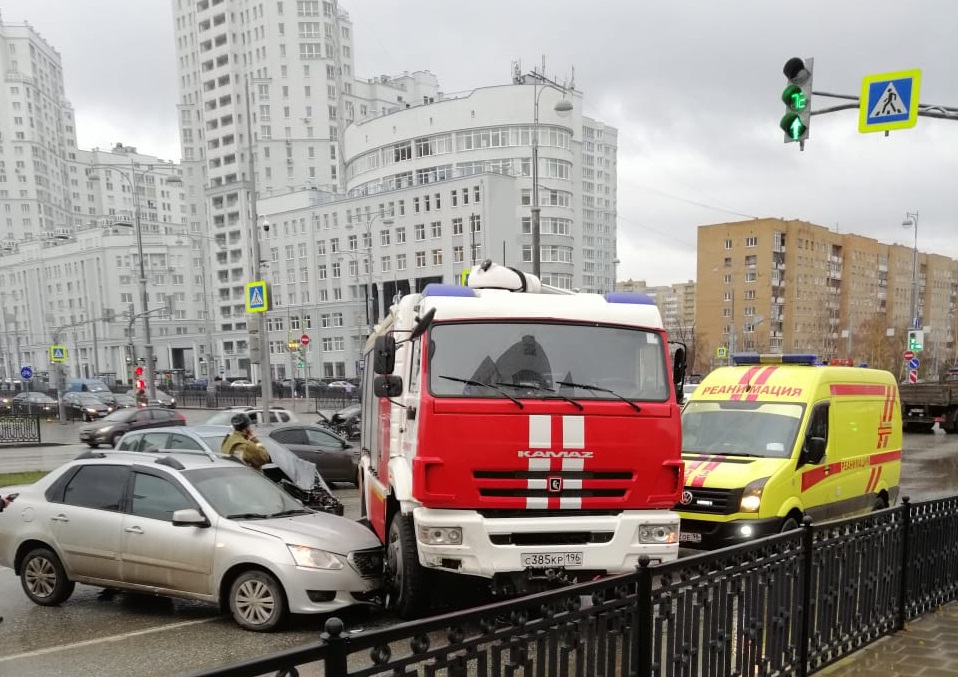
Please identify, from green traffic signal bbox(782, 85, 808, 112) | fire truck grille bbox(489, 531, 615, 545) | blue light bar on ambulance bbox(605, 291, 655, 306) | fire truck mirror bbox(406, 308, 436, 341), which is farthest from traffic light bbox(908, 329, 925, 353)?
fire truck mirror bbox(406, 308, 436, 341)

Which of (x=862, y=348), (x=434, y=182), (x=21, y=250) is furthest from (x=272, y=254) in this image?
(x=862, y=348)

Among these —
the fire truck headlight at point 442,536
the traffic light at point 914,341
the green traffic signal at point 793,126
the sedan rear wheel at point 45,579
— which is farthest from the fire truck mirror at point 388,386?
the traffic light at point 914,341

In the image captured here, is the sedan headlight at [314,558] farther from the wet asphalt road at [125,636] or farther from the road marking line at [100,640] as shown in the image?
the road marking line at [100,640]

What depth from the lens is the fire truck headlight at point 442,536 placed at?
5.38 meters

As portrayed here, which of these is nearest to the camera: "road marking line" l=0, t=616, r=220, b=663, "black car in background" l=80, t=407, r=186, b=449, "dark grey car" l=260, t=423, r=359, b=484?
"road marking line" l=0, t=616, r=220, b=663

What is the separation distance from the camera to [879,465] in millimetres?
10062

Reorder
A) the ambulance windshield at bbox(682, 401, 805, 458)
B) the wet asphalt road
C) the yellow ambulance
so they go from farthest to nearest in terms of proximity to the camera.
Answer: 1. the ambulance windshield at bbox(682, 401, 805, 458)
2. the yellow ambulance
3. the wet asphalt road

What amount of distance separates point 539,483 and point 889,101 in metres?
8.03

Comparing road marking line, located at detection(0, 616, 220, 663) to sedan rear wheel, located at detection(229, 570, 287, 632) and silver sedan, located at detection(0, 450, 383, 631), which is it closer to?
silver sedan, located at detection(0, 450, 383, 631)

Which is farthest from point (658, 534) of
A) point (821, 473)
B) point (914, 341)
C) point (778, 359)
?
point (914, 341)

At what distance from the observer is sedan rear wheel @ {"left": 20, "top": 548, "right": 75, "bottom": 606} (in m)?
6.79

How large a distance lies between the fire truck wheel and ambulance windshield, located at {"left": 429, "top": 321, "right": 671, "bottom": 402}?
53.5 inches

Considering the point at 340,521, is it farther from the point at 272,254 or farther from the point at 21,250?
the point at 21,250

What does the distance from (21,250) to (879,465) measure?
13372 cm
